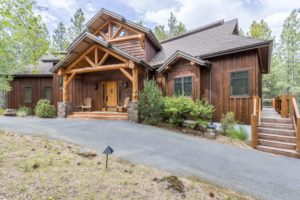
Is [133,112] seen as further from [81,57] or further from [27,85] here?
[27,85]

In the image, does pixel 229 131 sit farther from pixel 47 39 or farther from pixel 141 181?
pixel 47 39

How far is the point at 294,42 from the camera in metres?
20.0

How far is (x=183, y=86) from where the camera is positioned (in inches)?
383

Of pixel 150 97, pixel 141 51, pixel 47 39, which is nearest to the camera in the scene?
pixel 47 39

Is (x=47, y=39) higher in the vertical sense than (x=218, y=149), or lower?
higher

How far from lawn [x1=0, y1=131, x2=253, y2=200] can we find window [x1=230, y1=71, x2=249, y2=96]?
249 inches

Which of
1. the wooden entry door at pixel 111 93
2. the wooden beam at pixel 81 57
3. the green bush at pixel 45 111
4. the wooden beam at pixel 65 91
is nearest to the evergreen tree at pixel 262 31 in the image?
the wooden entry door at pixel 111 93

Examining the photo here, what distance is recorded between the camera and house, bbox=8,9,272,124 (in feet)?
27.2

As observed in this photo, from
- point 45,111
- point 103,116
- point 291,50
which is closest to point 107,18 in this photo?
point 103,116

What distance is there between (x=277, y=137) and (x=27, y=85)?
1844 cm

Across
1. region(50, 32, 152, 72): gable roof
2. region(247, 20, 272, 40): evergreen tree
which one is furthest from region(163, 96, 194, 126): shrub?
region(247, 20, 272, 40): evergreen tree

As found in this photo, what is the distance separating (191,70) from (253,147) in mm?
4917

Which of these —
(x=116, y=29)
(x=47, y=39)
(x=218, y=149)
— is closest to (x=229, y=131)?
(x=218, y=149)

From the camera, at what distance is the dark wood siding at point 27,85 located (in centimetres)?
1524
